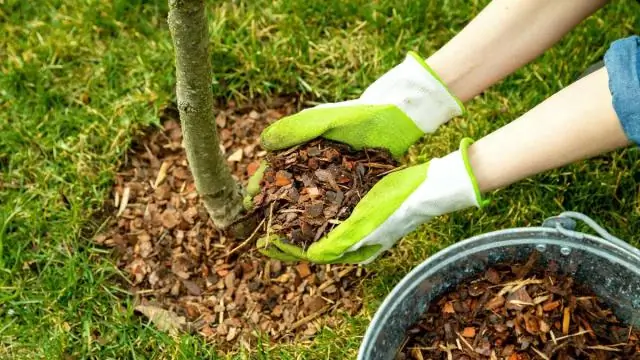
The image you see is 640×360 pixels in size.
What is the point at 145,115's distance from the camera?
2518mm

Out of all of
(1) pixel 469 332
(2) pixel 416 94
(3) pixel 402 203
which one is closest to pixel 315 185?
(3) pixel 402 203

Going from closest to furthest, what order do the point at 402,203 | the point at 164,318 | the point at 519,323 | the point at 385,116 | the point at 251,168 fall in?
the point at 402,203, the point at 519,323, the point at 385,116, the point at 164,318, the point at 251,168

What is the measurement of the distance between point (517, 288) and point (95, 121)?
151 centimetres

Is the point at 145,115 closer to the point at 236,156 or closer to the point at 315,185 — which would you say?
the point at 236,156

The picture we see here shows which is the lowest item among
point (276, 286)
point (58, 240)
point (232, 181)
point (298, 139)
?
point (276, 286)

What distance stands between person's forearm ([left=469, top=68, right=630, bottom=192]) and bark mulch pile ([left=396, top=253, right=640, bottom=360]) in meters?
0.34

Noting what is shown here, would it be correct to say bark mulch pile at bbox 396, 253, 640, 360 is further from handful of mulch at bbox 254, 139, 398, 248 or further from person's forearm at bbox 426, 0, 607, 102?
person's forearm at bbox 426, 0, 607, 102

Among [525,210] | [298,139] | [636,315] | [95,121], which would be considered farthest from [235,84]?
[636,315]

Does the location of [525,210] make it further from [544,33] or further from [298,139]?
[298,139]

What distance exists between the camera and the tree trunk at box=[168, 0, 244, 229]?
1.56 metres

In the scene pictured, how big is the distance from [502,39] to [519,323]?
0.76 metres

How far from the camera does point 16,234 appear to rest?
235cm

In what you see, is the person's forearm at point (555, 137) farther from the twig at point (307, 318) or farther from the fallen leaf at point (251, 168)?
the fallen leaf at point (251, 168)

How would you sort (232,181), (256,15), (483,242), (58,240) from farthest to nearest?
(256,15)
(58,240)
(232,181)
(483,242)
